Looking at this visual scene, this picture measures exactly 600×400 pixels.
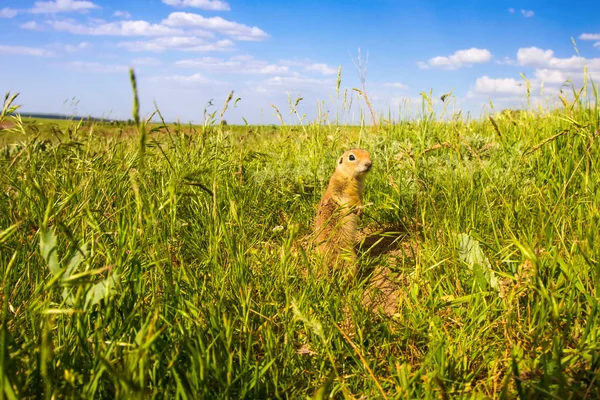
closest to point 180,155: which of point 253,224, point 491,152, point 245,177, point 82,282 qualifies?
point 245,177

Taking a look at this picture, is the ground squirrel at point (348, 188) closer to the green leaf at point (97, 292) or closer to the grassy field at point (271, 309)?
the grassy field at point (271, 309)

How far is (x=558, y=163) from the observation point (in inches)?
138

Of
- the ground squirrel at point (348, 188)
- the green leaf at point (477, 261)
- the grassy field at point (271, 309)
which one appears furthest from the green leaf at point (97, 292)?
the ground squirrel at point (348, 188)

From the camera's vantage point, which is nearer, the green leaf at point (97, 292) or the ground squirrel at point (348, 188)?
the green leaf at point (97, 292)

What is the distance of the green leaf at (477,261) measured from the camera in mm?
2119

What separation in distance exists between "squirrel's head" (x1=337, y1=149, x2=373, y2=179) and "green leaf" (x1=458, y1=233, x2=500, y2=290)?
140 cm

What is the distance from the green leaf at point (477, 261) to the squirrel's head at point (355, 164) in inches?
55.0

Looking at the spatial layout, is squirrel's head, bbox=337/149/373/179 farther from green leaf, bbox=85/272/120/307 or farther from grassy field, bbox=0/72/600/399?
green leaf, bbox=85/272/120/307

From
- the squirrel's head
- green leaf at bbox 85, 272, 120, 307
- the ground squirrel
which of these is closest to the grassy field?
green leaf at bbox 85, 272, 120, 307

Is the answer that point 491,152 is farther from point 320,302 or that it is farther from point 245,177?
point 320,302

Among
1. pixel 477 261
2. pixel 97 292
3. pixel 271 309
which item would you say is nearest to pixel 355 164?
pixel 477 261

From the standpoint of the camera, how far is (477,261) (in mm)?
2254

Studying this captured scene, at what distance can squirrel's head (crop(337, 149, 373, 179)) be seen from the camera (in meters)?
3.68

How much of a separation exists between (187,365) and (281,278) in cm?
67
